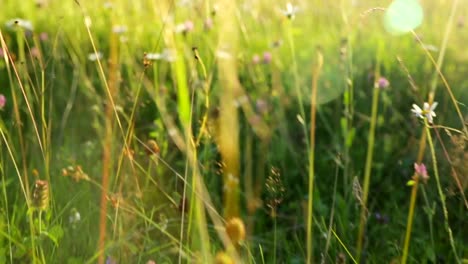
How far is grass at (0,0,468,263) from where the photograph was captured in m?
1.42

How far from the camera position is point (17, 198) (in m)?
1.77

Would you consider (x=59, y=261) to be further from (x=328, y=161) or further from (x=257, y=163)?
(x=328, y=161)

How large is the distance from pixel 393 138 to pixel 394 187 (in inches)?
10.6

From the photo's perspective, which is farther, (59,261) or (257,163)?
(257,163)

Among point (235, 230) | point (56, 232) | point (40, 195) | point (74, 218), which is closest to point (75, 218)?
point (74, 218)

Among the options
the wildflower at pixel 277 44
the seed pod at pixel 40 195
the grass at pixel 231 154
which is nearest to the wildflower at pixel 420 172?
the grass at pixel 231 154

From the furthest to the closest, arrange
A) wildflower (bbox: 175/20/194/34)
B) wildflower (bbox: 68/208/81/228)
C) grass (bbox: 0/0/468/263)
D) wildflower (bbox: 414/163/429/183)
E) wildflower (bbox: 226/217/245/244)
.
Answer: wildflower (bbox: 175/20/194/34)
wildflower (bbox: 68/208/81/228)
grass (bbox: 0/0/468/263)
wildflower (bbox: 414/163/429/183)
wildflower (bbox: 226/217/245/244)

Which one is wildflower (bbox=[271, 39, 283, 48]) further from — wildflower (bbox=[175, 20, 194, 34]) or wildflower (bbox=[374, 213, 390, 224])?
wildflower (bbox=[374, 213, 390, 224])

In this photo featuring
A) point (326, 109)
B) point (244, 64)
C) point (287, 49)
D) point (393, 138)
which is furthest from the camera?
point (287, 49)

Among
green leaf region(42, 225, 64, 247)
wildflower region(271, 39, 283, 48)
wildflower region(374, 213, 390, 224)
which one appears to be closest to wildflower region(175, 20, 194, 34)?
wildflower region(271, 39, 283, 48)

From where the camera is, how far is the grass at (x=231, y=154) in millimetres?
1425

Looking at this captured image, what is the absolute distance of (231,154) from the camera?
6.22 ft

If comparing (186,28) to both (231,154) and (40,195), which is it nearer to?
(231,154)

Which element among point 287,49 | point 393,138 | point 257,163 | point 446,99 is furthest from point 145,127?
point 287,49
